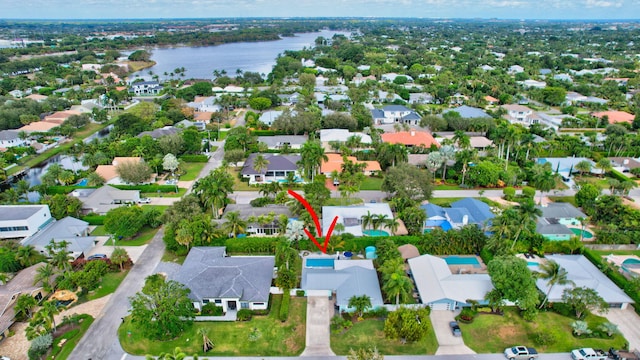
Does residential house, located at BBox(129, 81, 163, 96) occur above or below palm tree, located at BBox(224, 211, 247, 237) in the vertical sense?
above

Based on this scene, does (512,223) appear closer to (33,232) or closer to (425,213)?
(425,213)

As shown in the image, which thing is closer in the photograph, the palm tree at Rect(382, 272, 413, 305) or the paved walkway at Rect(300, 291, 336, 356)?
the paved walkway at Rect(300, 291, 336, 356)

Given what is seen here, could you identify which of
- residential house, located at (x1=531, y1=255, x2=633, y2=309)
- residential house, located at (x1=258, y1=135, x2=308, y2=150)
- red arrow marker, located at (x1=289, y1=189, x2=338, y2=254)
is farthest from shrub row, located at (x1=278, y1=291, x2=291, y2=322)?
residential house, located at (x1=258, y1=135, x2=308, y2=150)

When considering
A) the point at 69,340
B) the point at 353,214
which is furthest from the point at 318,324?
the point at 69,340

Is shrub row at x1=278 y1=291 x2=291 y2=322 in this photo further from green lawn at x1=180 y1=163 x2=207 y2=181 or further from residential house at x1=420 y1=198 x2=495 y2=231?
green lawn at x1=180 y1=163 x2=207 y2=181

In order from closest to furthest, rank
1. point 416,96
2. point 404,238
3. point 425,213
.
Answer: point 404,238
point 425,213
point 416,96

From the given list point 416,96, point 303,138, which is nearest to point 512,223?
point 303,138

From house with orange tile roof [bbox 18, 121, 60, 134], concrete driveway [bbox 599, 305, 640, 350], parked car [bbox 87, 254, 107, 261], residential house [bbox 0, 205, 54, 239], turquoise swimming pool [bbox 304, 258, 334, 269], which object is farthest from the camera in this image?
house with orange tile roof [bbox 18, 121, 60, 134]
